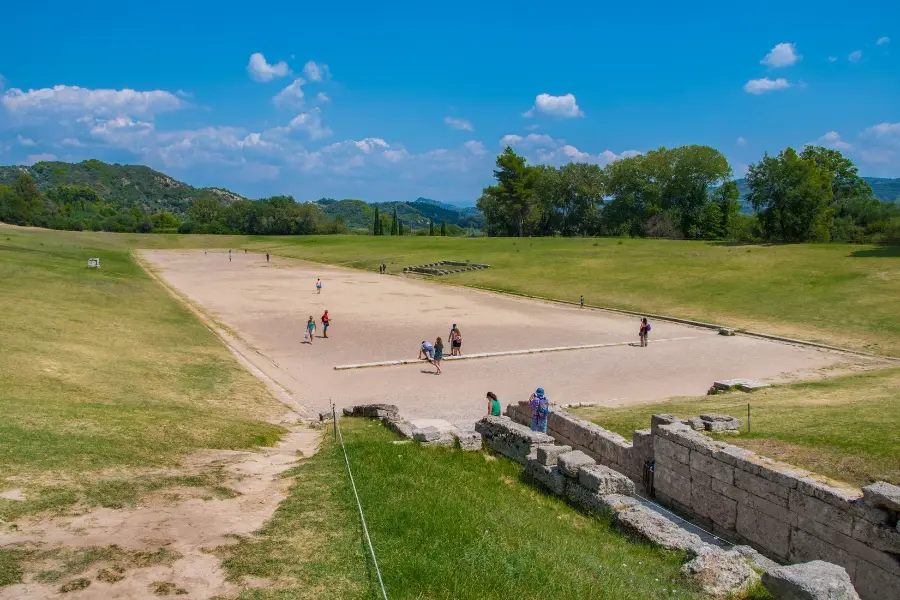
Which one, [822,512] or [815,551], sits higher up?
[822,512]

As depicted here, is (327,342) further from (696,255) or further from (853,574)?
(696,255)

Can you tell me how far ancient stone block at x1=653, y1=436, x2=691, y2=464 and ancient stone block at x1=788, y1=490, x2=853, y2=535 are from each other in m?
2.32

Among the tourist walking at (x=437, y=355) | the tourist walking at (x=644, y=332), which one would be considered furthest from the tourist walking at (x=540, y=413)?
the tourist walking at (x=644, y=332)

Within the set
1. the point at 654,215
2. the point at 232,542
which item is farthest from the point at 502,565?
the point at 654,215

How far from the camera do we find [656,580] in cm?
757

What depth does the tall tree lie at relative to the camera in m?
62.6

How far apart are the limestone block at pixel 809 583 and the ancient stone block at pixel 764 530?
329 centimetres

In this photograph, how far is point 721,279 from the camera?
46.6m

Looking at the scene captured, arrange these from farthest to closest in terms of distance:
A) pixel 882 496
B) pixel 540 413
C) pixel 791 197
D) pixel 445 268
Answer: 1. pixel 445 268
2. pixel 791 197
3. pixel 540 413
4. pixel 882 496

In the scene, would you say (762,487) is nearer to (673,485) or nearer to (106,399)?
(673,485)

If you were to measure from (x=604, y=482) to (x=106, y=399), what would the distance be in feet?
44.5

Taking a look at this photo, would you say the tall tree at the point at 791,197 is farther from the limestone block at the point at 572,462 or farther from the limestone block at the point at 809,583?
the limestone block at the point at 809,583

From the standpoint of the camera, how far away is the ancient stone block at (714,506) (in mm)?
11094

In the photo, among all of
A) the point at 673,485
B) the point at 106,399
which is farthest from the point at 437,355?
the point at 673,485
